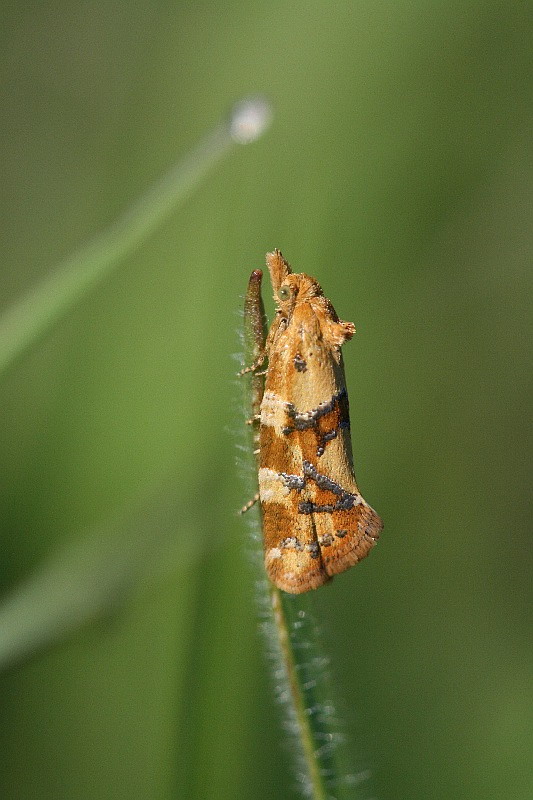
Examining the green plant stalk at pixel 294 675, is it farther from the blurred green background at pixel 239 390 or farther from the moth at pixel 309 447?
the moth at pixel 309 447

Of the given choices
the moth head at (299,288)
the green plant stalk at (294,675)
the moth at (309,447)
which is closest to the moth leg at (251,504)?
the moth at (309,447)

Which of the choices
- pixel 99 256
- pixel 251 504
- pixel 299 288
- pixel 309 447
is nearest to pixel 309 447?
pixel 309 447

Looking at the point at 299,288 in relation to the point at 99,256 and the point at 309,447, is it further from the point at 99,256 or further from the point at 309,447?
the point at 99,256

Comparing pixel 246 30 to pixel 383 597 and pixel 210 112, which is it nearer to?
pixel 210 112

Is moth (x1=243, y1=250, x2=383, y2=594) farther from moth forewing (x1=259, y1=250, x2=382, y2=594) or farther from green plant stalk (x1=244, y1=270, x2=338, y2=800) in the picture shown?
green plant stalk (x1=244, y1=270, x2=338, y2=800)

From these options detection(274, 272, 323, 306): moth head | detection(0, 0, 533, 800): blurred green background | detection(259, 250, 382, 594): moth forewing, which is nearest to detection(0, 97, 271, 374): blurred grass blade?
detection(0, 0, 533, 800): blurred green background

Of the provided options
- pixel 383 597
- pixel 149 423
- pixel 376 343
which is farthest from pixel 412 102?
pixel 383 597
